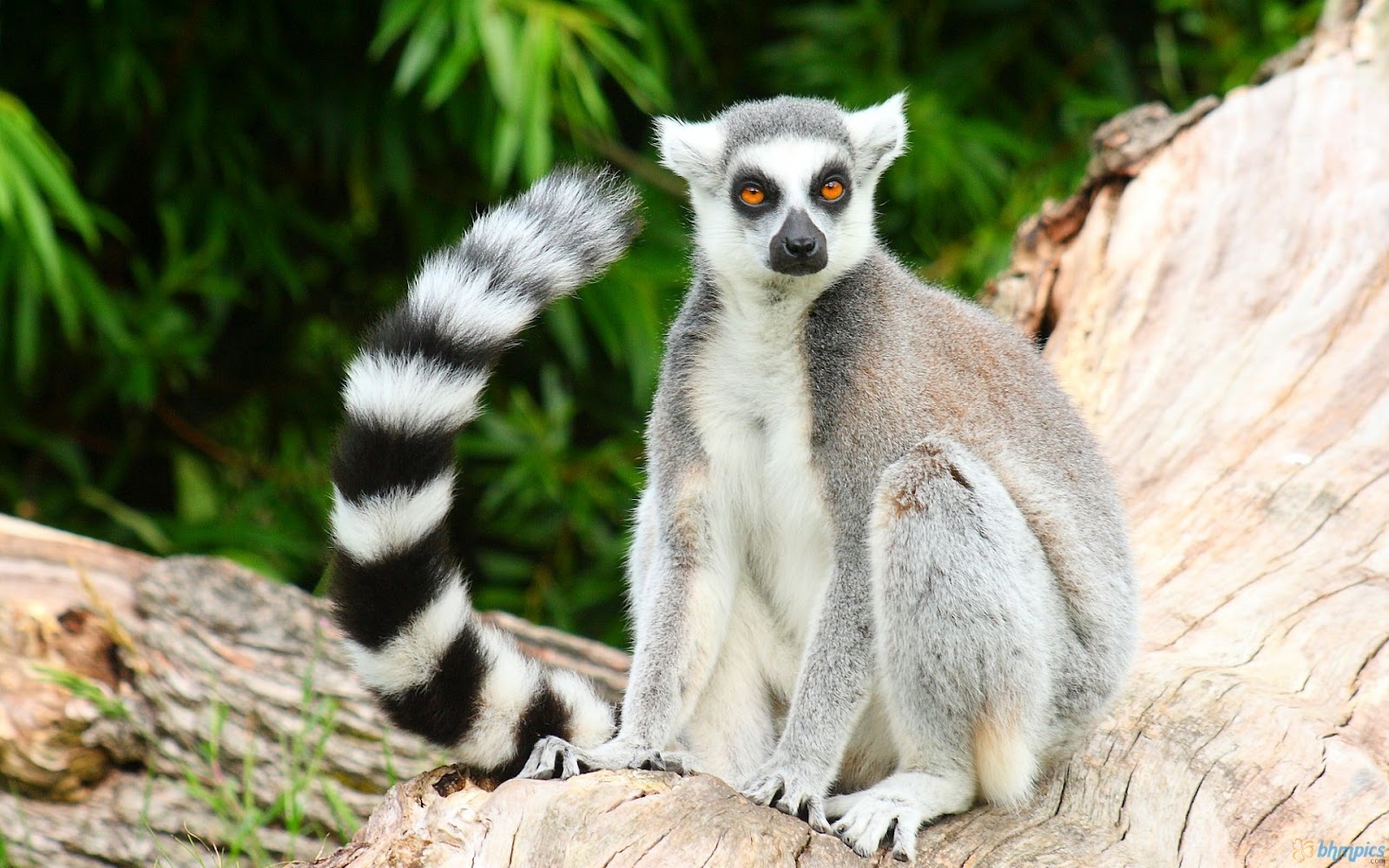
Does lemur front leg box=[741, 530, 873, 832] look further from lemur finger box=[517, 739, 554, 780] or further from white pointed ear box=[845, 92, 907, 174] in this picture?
white pointed ear box=[845, 92, 907, 174]

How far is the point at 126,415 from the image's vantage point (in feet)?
19.4

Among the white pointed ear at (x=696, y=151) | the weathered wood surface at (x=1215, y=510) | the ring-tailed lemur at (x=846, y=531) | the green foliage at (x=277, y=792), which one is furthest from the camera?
the green foliage at (x=277, y=792)

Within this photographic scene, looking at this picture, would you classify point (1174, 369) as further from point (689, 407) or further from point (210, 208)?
point (210, 208)

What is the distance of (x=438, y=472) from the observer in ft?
9.30

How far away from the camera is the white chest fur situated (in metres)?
3.16

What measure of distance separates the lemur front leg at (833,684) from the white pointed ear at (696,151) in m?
1.10

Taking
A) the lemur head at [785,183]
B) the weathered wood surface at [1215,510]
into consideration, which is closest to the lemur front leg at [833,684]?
the weathered wood surface at [1215,510]

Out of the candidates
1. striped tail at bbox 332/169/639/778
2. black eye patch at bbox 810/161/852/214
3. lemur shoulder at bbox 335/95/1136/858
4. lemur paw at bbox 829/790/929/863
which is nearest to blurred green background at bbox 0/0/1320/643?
black eye patch at bbox 810/161/852/214

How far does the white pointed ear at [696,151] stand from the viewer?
3.54 meters

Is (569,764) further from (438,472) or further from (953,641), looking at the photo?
(953,641)

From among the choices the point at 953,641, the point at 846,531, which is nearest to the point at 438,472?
the point at 846,531

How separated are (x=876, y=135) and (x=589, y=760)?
1.80m

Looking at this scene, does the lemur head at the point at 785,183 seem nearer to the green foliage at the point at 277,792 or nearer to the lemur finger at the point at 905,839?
the lemur finger at the point at 905,839

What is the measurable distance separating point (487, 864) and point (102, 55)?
3936 mm
